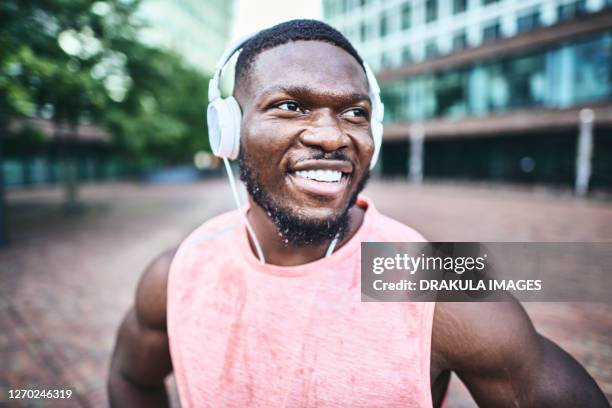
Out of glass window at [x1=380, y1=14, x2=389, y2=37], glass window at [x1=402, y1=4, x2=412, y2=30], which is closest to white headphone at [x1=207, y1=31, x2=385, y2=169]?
glass window at [x1=402, y1=4, x2=412, y2=30]

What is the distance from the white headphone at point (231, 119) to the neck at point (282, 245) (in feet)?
0.83

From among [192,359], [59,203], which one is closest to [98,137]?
[59,203]

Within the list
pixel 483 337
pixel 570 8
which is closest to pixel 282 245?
pixel 483 337

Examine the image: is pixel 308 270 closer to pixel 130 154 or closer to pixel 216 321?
pixel 216 321

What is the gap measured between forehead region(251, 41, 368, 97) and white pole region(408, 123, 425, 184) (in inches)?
1197

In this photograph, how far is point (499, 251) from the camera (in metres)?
1.29

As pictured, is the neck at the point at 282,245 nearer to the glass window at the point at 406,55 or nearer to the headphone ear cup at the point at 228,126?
the headphone ear cup at the point at 228,126

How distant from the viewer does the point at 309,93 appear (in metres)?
1.23

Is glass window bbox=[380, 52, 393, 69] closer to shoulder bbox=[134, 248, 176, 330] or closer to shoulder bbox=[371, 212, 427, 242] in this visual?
shoulder bbox=[371, 212, 427, 242]

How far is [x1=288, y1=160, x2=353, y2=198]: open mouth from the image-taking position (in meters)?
1.22

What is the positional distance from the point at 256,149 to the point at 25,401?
3.67 metres

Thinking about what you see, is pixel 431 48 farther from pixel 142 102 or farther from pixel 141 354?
pixel 141 354

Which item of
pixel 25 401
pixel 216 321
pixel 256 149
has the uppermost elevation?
pixel 256 149

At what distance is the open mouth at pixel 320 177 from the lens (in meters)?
1.22
